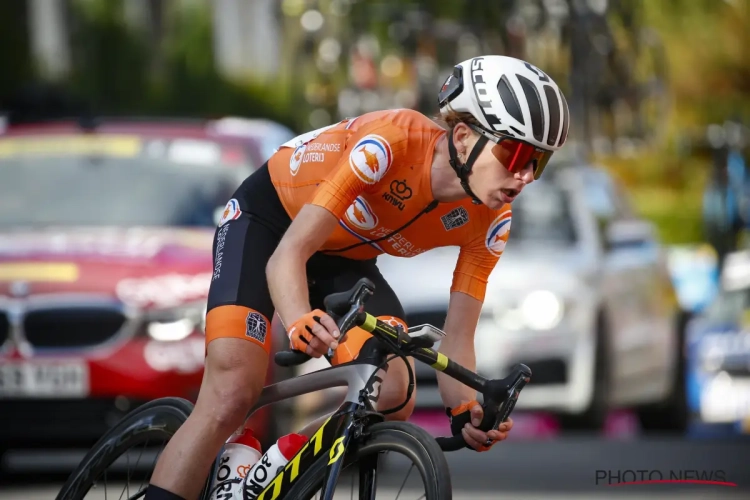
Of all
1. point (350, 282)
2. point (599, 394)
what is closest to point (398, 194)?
point (350, 282)

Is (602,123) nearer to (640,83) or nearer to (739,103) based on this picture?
(640,83)

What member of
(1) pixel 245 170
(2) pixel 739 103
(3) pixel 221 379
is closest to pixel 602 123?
(1) pixel 245 170

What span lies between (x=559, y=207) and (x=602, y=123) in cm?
903

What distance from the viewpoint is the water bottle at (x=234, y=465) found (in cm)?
523

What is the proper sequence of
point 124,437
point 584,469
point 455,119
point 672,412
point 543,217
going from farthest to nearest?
point 672,412 → point 543,217 → point 584,469 → point 124,437 → point 455,119

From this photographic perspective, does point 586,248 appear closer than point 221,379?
No

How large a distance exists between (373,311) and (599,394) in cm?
613

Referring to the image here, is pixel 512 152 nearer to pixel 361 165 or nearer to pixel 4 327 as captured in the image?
pixel 361 165

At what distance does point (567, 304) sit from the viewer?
10.9 meters

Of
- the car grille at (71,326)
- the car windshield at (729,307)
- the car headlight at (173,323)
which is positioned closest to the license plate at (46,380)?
the car grille at (71,326)

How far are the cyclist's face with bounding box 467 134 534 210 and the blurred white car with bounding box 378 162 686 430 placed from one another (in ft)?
19.0

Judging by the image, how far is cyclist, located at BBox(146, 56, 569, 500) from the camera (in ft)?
16.1

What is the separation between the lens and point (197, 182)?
31.1 feet

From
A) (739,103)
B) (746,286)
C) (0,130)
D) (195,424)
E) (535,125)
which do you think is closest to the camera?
(535,125)
